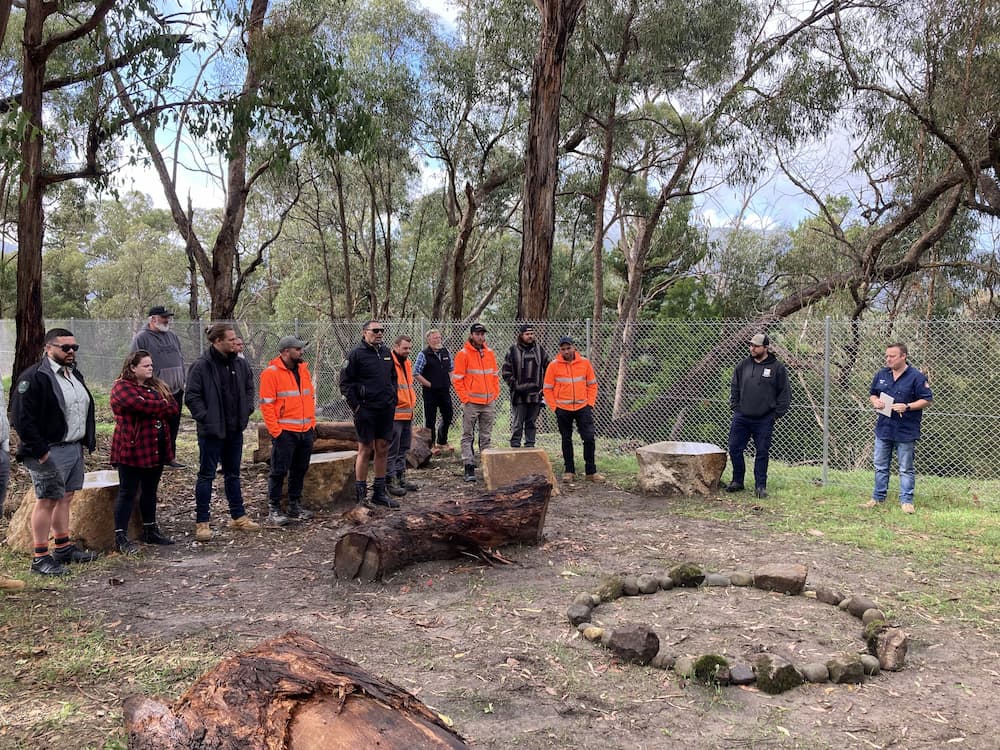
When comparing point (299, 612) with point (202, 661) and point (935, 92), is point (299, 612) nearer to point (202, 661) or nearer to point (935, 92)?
point (202, 661)

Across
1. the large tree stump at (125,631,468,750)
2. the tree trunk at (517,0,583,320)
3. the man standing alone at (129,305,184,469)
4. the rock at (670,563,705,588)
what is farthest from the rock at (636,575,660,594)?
the tree trunk at (517,0,583,320)

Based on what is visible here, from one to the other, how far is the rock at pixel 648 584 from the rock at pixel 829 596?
1.07 m

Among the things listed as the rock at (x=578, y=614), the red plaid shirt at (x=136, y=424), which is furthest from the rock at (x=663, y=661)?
the red plaid shirt at (x=136, y=424)

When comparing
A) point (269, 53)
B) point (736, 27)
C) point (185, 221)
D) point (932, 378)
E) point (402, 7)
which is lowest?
point (932, 378)

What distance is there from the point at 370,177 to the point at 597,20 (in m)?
9.75

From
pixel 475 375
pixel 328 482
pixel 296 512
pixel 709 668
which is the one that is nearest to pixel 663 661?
pixel 709 668

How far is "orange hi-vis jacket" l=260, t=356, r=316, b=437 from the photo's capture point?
676 centimetres

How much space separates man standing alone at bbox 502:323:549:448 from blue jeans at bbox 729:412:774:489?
90.7 inches

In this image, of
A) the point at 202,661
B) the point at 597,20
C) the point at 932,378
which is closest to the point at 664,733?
the point at 202,661

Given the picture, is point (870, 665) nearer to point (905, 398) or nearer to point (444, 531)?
point (444, 531)

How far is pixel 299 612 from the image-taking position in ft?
16.1

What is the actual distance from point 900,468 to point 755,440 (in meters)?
1.45

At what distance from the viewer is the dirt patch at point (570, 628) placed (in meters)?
3.43

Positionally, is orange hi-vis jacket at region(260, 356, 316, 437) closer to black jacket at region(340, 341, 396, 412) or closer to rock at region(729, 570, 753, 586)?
black jacket at region(340, 341, 396, 412)
